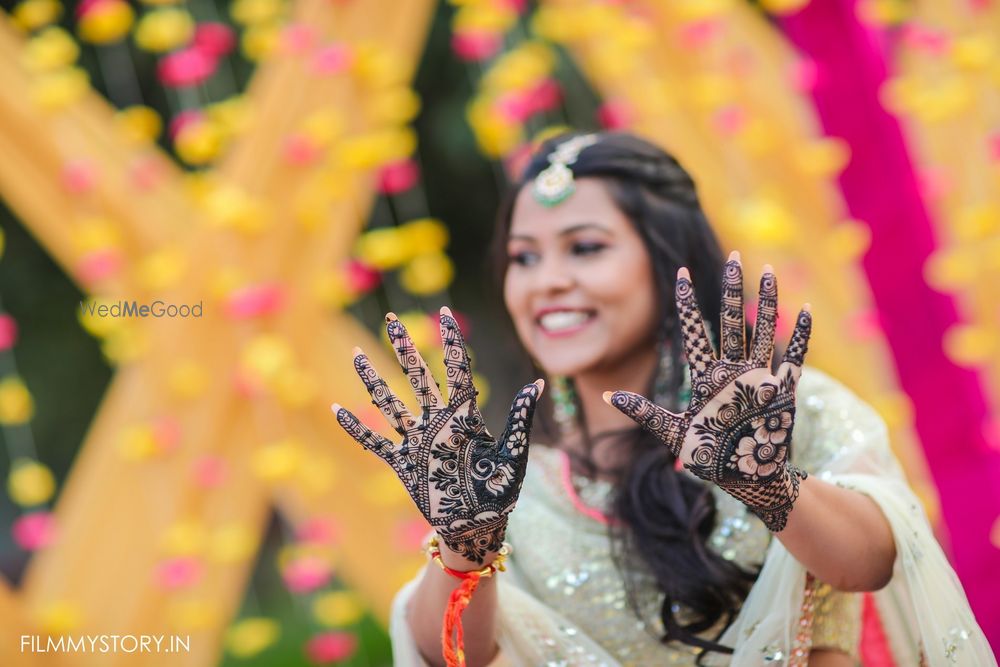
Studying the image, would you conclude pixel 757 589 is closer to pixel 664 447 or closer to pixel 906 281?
pixel 664 447

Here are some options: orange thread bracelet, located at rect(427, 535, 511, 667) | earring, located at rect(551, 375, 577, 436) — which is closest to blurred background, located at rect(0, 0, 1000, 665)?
earring, located at rect(551, 375, 577, 436)

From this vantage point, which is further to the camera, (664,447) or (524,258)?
(524,258)

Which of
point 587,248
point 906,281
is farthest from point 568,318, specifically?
point 906,281

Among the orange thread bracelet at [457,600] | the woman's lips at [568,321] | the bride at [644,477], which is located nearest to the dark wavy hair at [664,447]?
the bride at [644,477]

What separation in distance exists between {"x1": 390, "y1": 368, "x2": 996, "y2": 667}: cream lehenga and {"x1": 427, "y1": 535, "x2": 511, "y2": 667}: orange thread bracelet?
126 millimetres

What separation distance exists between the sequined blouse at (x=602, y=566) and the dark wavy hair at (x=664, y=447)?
22 millimetres

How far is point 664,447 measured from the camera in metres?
1.50

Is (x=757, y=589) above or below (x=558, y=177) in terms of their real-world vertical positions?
below

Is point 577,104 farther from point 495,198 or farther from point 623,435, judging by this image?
point 623,435

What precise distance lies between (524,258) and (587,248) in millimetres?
107

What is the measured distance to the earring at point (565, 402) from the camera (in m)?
1.67

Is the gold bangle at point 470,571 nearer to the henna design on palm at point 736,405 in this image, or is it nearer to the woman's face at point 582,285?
the henna design on palm at point 736,405

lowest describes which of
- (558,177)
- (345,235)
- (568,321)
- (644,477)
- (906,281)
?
(906,281)

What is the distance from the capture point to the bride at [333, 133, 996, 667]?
1.06 meters
